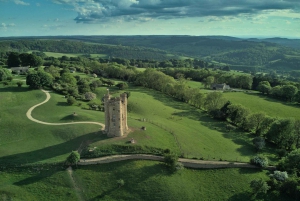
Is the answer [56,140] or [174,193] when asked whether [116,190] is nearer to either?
[174,193]

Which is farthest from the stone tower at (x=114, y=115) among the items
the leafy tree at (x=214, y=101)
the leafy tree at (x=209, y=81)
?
the leafy tree at (x=209, y=81)

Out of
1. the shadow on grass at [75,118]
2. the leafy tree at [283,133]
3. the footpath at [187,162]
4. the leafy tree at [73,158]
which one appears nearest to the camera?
the leafy tree at [73,158]

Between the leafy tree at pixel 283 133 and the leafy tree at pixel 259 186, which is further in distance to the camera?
the leafy tree at pixel 283 133

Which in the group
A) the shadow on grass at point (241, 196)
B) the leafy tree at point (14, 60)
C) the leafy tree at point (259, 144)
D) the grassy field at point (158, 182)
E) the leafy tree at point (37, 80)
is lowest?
the shadow on grass at point (241, 196)

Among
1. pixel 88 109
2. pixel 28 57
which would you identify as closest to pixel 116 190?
pixel 88 109

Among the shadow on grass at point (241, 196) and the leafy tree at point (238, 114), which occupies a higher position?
the leafy tree at point (238, 114)

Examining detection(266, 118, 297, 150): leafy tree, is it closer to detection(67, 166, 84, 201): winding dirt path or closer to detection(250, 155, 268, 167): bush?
detection(250, 155, 268, 167): bush

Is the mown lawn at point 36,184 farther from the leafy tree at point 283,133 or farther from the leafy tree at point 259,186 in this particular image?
the leafy tree at point 283,133

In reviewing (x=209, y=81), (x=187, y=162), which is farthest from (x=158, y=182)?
(x=209, y=81)

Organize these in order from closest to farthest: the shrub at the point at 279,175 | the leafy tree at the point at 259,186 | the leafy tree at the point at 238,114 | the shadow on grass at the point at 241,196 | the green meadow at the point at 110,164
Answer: the leafy tree at the point at 259,186
the shadow on grass at the point at 241,196
the green meadow at the point at 110,164
the shrub at the point at 279,175
the leafy tree at the point at 238,114
